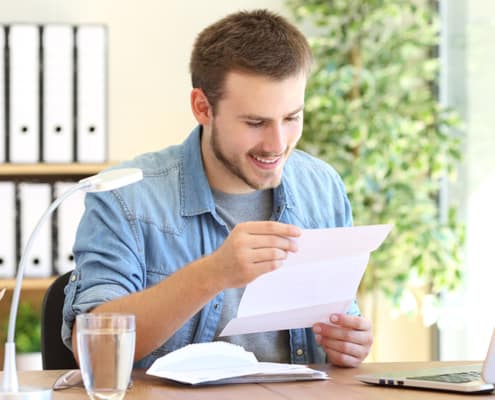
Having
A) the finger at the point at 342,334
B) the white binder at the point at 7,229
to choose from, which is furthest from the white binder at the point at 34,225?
the finger at the point at 342,334

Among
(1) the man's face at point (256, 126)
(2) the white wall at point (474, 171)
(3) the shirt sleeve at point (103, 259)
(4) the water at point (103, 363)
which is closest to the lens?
(4) the water at point (103, 363)

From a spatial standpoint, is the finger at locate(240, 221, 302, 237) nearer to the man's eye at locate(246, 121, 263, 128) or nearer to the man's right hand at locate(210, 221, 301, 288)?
the man's right hand at locate(210, 221, 301, 288)

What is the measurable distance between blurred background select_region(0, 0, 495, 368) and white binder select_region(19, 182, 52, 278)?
0.51m

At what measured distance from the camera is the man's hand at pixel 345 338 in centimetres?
170

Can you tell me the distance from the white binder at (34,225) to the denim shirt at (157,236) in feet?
3.59

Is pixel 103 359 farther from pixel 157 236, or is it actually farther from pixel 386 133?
pixel 386 133

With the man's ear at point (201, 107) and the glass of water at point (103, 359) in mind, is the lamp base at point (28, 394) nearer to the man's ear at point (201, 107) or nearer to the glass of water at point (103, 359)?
the glass of water at point (103, 359)

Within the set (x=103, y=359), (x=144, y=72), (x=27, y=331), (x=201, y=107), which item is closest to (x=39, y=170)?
(x=27, y=331)

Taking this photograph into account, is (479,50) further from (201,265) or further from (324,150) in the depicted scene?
(201,265)

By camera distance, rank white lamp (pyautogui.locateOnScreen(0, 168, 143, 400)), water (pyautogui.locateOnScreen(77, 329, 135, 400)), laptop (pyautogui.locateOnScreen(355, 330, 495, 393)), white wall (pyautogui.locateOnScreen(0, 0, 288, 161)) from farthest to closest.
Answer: white wall (pyautogui.locateOnScreen(0, 0, 288, 161)) → laptop (pyautogui.locateOnScreen(355, 330, 495, 393)) → white lamp (pyautogui.locateOnScreen(0, 168, 143, 400)) → water (pyautogui.locateOnScreen(77, 329, 135, 400))

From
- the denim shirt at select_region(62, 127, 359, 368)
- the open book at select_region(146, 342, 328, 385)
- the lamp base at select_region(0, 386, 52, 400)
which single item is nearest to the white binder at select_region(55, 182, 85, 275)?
the denim shirt at select_region(62, 127, 359, 368)

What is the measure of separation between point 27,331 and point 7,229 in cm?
33

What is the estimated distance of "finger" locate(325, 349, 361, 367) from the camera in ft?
5.56

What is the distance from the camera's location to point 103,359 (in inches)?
45.9
